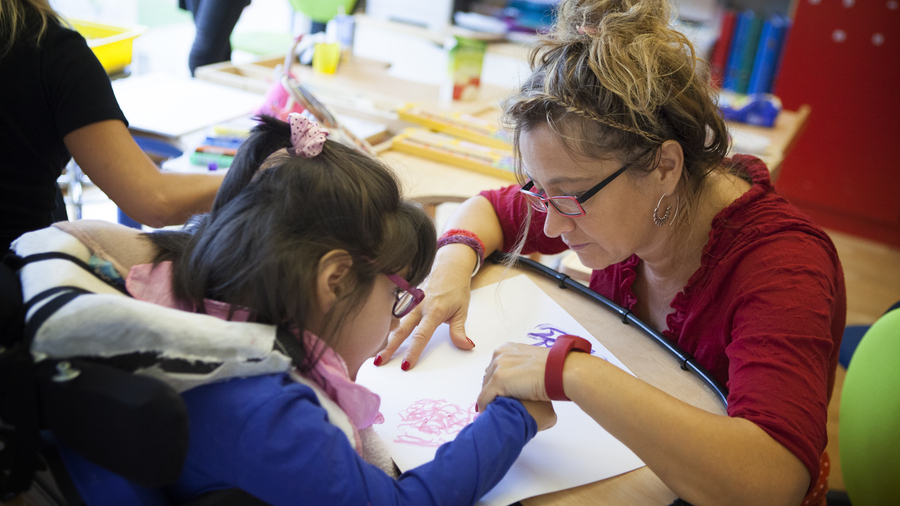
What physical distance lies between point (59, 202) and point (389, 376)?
879mm

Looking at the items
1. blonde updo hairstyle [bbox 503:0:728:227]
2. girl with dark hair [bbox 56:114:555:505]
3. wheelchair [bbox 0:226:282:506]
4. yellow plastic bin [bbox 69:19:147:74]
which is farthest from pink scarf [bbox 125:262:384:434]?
yellow plastic bin [bbox 69:19:147:74]

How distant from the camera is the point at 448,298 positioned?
1.01m

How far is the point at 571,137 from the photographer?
36.0 inches

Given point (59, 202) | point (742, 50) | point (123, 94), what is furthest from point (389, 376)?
point (742, 50)

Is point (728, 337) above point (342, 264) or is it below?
below

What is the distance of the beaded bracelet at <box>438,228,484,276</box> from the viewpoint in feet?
3.81

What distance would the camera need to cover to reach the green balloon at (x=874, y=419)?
1.08m

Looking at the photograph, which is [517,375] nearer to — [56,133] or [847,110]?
[56,133]

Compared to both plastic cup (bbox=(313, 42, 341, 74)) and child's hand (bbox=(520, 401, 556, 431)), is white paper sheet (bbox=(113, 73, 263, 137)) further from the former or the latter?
child's hand (bbox=(520, 401, 556, 431))

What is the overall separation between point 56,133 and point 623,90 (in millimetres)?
912

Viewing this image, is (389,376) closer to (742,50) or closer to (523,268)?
(523,268)

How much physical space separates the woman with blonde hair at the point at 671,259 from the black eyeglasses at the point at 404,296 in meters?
0.13

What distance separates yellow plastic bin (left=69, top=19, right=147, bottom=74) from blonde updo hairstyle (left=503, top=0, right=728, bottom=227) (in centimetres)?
150

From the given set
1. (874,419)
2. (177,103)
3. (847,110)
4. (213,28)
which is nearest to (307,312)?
(874,419)
